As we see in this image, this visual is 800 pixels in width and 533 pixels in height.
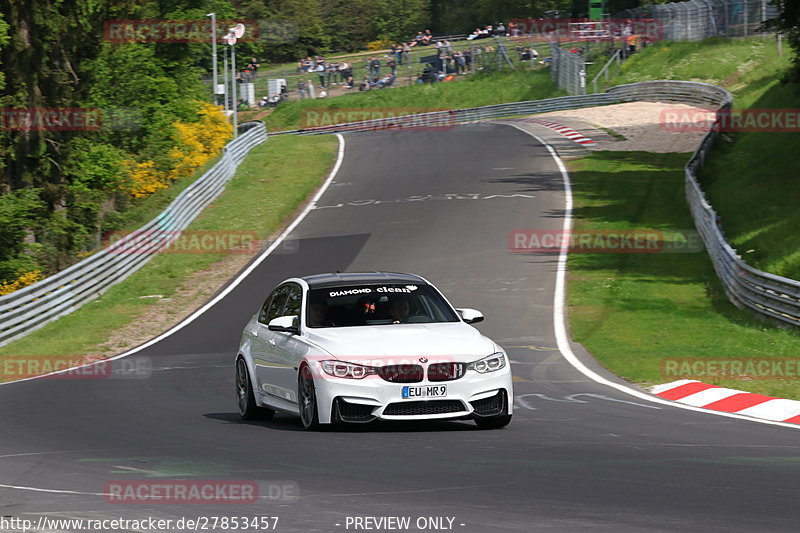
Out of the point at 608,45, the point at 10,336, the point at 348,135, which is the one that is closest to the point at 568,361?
the point at 10,336

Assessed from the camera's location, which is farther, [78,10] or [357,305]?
[78,10]

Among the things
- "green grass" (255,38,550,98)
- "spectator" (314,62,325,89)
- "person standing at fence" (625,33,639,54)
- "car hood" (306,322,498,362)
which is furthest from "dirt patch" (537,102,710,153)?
"car hood" (306,322,498,362)

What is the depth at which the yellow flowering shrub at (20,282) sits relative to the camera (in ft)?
125

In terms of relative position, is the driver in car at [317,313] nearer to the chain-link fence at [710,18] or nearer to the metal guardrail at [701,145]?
the metal guardrail at [701,145]

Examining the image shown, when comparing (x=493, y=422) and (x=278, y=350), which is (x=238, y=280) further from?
(x=493, y=422)

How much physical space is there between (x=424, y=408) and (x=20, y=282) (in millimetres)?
30640

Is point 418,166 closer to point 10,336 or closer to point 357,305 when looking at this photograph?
point 10,336

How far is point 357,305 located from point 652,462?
13.3 feet

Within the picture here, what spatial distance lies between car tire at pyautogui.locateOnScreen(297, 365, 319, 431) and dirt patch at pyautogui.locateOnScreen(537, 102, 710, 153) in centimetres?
4057

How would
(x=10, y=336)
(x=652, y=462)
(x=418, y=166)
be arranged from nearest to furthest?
(x=652, y=462) < (x=10, y=336) < (x=418, y=166)

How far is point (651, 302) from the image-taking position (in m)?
26.4

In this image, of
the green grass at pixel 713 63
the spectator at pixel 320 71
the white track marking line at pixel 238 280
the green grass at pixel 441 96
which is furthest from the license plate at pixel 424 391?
the spectator at pixel 320 71

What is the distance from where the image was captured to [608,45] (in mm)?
78875

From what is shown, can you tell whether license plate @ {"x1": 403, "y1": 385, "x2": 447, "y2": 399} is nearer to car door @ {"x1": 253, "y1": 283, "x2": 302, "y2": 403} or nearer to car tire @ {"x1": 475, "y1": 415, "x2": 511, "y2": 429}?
car tire @ {"x1": 475, "y1": 415, "x2": 511, "y2": 429}
